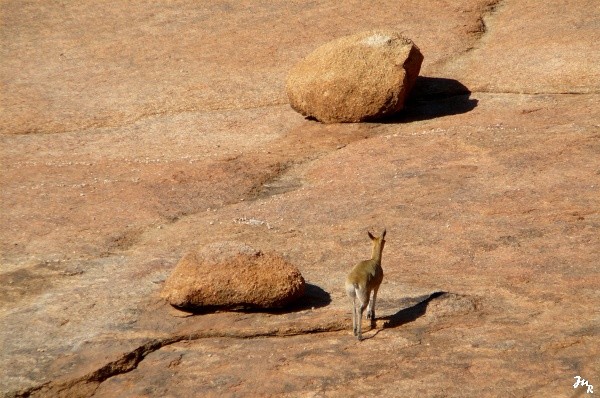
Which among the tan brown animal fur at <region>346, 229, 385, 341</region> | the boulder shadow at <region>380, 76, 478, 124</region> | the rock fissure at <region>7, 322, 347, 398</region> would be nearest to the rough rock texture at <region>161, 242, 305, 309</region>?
the rock fissure at <region>7, 322, 347, 398</region>

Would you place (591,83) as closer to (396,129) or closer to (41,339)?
(396,129)

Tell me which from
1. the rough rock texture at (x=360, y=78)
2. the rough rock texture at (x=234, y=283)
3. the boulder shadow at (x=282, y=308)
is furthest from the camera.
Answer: the rough rock texture at (x=360, y=78)

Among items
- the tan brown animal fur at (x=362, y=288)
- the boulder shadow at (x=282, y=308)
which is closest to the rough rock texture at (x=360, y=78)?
the boulder shadow at (x=282, y=308)

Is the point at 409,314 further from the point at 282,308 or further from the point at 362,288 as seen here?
the point at 282,308

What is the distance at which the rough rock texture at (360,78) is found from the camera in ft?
53.9

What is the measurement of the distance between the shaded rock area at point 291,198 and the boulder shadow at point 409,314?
25 mm

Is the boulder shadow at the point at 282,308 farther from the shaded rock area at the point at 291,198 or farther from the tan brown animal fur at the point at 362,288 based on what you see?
the tan brown animal fur at the point at 362,288

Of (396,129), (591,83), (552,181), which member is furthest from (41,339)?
(591,83)

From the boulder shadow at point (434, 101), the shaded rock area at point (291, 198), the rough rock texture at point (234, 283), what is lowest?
the boulder shadow at point (434, 101)

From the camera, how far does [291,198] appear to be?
43.8 ft

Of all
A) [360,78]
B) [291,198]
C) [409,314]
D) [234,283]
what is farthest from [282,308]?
[360,78]

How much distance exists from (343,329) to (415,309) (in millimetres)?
735

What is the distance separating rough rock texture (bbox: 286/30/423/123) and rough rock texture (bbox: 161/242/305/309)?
7148 mm

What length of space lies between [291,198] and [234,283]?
12.8ft
